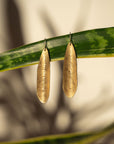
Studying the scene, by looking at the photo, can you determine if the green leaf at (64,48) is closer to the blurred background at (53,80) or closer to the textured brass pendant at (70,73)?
the textured brass pendant at (70,73)

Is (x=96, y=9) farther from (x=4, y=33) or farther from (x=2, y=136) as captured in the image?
(x=2, y=136)

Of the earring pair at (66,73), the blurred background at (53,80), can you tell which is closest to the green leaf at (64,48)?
the earring pair at (66,73)

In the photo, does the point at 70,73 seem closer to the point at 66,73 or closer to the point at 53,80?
the point at 66,73

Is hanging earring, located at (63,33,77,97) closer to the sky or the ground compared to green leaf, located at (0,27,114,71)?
closer to the ground

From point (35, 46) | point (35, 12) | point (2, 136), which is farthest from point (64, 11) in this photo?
point (2, 136)

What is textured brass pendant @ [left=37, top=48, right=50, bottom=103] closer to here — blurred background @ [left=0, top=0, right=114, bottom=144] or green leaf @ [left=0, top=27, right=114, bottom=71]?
green leaf @ [left=0, top=27, right=114, bottom=71]

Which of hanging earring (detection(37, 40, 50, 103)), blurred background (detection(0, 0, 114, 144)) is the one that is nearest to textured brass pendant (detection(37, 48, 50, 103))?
hanging earring (detection(37, 40, 50, 103))

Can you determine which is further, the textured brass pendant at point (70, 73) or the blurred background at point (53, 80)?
the blurred background at point (53, 80)
